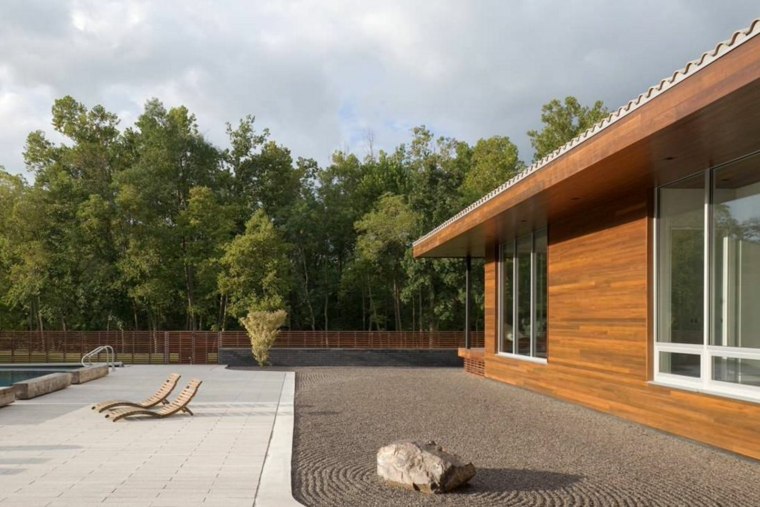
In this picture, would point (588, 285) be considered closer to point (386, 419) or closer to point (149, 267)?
point (386, 419)

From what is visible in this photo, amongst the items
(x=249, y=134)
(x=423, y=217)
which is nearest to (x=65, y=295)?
(x=249, y=134)

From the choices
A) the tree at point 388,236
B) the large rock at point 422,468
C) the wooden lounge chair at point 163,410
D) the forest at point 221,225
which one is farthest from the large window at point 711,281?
the tree at point 388,236

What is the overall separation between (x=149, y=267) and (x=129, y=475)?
1011 inches

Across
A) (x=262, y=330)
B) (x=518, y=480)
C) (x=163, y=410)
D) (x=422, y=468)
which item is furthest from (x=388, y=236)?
(x=422, y=468)

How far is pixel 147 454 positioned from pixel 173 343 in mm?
18107

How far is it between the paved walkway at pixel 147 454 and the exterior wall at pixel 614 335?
452 centimetres

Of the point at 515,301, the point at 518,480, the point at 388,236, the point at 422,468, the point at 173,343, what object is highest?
the point at 388,236

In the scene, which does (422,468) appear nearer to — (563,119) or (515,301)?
(515,301)

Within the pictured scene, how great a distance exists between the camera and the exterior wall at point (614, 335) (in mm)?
7859

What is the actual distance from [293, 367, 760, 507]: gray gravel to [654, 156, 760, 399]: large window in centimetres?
89

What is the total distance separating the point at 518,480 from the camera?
6.23 m

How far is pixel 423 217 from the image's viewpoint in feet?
101

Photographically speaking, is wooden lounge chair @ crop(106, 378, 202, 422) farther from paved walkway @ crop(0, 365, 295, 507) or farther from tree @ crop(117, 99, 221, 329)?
tree @ crop(117, 99, 221, 329)

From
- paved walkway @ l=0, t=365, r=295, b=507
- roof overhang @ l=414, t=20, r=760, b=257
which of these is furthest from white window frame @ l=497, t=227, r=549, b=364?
paved walkway @ l=0, t=365, r=295, b=507
